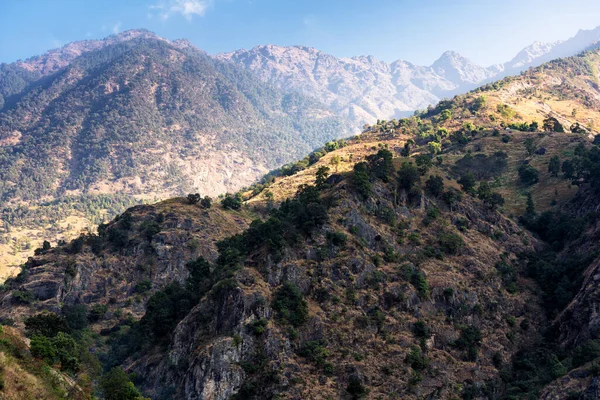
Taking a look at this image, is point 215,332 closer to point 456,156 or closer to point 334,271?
point 334,271

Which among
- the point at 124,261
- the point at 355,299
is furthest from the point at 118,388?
the point at 124,261

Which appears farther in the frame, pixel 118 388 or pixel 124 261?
pixel 124 261

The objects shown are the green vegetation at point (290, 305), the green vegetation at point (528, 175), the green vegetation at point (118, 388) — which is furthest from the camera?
the green vegetation at point (528, 175)

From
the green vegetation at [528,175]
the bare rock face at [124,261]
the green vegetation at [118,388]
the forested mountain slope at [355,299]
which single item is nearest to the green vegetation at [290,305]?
the forested mountain slope at [355,299]

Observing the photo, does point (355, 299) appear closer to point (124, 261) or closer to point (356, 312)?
point (356, 312)

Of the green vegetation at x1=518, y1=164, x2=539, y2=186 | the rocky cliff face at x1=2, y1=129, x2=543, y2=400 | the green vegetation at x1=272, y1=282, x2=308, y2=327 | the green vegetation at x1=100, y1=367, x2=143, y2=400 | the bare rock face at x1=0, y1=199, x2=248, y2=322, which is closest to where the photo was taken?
the green vegetation at x1=100, y1=367, x2=143, y2=400

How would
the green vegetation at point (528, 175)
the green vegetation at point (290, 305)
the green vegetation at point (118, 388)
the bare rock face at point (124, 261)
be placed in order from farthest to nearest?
1. the green vegetation at point (528, 175)
2. the bare rock face at point (124, 261)
3. the green vegetation at point (290, 305)
4. the green vegetation at point (118, 388)

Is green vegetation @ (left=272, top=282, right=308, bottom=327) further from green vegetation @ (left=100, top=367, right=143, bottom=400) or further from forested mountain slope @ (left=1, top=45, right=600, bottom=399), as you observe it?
green vegetation @ (left=100, top=367, right=143, bottom=400)

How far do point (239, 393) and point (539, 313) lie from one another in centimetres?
5560

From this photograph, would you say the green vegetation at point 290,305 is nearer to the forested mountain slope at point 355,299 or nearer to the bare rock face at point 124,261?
the forested mountain slope at point 355,299

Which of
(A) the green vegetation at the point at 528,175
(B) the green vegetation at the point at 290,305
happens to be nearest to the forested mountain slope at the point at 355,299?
(B) the green vegetation at the point at 290,305

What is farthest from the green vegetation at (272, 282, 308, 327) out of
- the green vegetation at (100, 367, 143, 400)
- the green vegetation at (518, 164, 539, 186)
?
the green vegetation at (518, 164, 539, 186)

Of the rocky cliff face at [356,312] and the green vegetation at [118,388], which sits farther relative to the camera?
the rocky cliff face at [356,312]

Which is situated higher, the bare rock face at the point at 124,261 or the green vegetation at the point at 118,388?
the bare rock face at the point at 124,261
